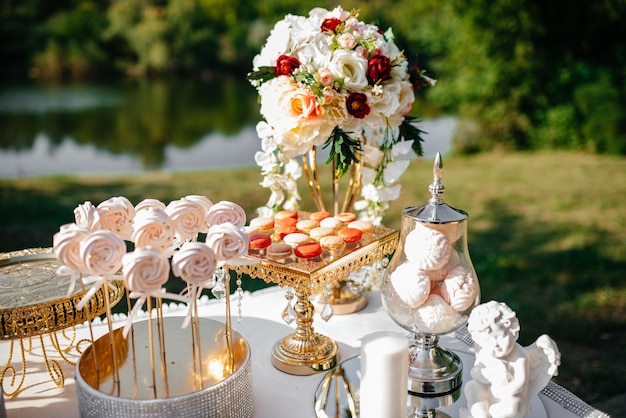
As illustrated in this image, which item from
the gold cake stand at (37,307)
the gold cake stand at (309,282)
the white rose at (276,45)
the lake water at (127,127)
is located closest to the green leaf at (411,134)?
the gold cake stand at (309,282)

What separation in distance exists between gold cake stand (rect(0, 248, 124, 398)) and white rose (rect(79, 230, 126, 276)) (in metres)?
0.25

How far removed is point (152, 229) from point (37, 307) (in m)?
0.31

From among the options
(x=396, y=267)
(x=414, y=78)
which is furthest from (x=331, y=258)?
(x=414, y=78)

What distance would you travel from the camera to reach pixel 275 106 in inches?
51.3

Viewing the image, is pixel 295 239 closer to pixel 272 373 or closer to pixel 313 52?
pixel 272 373

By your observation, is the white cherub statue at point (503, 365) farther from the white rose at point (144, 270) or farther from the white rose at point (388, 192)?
the white rose at point (388, 192)

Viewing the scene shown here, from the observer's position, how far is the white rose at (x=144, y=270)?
82 cm

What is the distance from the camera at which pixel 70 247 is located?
0.88m

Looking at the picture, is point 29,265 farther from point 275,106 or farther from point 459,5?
point 459,5

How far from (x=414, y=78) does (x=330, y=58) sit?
0.28m

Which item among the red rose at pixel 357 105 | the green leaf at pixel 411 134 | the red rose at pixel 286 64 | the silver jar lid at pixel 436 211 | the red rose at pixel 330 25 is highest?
the red rose at pixel 330 25

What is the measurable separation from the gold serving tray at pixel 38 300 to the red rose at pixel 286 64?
60 cm

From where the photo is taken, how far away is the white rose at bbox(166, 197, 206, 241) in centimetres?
99

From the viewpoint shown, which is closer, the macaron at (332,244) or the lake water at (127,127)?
the macaron at (332,244)
